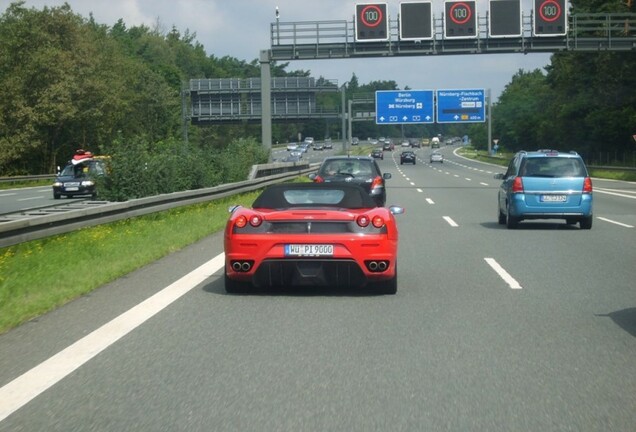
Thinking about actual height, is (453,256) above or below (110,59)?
below

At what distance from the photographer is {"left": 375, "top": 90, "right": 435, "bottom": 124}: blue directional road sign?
241 feet

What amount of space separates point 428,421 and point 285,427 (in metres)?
0.78

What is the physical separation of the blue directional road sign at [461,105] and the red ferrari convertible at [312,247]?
213 ft

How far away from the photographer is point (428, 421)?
5.09 meters

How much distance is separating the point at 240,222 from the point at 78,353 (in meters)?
3.27

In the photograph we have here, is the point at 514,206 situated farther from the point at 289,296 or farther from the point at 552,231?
the point at 289,296

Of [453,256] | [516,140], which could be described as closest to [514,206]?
[453,256]

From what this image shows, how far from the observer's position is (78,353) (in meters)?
6.89

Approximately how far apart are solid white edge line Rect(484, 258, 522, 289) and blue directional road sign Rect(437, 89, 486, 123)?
6145 centimetres

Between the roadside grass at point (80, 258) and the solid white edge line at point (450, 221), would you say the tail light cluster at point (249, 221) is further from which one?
the solid white edge line at point (450, 221)

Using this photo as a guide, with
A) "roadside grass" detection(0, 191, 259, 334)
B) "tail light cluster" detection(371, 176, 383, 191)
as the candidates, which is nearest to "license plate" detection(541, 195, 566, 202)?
"tail light cluster" detection(371, 176, 383, 191)

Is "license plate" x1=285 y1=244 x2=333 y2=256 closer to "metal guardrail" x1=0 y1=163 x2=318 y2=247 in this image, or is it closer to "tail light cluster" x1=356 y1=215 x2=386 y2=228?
"tail light cluster" x1=356 y1=215 x2=386 y2=228

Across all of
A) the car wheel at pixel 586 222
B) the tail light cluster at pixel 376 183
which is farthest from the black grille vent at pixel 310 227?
the tail light cluster at pixel 376 183

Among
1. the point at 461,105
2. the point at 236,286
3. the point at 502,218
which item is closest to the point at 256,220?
the point at 236,286
